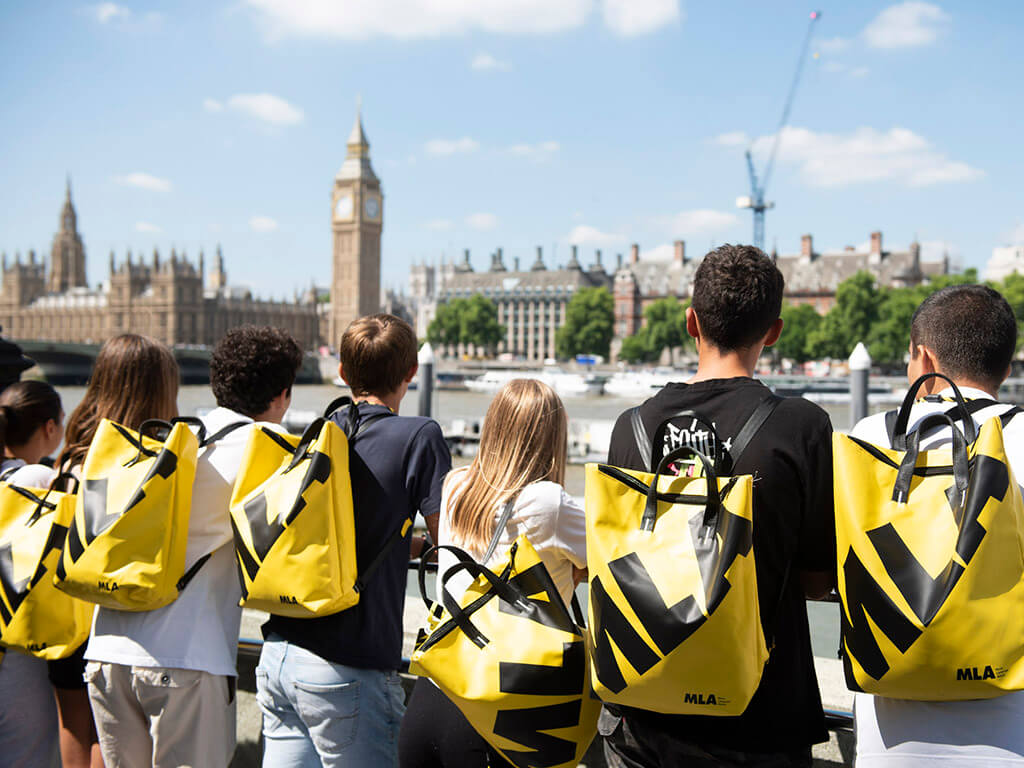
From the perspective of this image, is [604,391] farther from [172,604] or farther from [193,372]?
[172,604]

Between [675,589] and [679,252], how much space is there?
96430 mm

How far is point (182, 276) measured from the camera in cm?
9656

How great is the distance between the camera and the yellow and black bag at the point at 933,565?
1454 millimetres

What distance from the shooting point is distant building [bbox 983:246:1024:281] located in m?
83.2

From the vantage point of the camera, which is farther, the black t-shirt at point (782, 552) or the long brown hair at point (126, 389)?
the long brown hair at point (126, 389)

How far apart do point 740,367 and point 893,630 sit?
0.60 meters

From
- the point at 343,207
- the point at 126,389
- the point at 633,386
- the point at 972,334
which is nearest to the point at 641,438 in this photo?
the point at 972,334

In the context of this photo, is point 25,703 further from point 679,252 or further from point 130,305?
point 130,305

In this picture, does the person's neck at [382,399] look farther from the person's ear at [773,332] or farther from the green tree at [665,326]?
the green tree at [665,326]

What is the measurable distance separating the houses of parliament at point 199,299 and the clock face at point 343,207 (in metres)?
0.11

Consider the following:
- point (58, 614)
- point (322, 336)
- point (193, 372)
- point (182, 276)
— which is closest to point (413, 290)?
point (322, 336)

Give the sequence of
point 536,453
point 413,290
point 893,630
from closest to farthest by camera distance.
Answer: point 893,630
point 536,453
point 413,290

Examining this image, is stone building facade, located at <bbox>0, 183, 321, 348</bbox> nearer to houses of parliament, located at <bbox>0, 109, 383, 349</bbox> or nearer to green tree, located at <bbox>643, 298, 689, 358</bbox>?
houses of parliament, located at <bbox>0, 109, 383, 349</bbox>

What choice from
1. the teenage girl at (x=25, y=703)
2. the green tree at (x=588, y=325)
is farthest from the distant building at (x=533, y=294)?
the teenage girl at (x=25, y=703)
